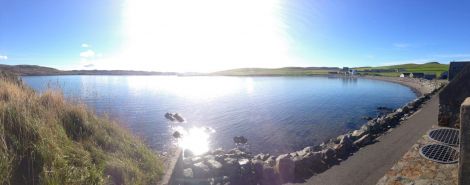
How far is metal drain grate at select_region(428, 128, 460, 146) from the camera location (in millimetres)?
9227

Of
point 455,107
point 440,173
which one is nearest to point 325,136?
point 455,107

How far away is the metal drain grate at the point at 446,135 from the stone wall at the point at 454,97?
945 millimetres

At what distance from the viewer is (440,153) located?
8.34 m

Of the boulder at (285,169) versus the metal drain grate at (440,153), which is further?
the boulder at (285,169)

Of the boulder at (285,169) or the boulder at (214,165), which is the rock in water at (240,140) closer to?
the boulder at (285,169)

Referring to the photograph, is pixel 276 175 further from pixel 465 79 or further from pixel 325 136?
pixel 325 136

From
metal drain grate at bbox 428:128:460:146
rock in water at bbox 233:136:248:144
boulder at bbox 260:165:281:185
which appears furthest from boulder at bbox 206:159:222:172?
rock in water at bbox 233:136:248:144

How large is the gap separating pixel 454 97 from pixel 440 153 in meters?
4.32

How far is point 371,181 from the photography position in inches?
360

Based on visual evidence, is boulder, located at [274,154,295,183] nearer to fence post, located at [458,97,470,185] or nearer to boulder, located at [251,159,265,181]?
boulder, located at [251,159,265,181]

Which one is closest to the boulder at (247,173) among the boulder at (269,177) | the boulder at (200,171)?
the boulder at (269,177)

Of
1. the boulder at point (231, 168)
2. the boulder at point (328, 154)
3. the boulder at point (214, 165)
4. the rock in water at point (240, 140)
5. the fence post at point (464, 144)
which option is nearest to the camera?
the fence post at point (464, 144)

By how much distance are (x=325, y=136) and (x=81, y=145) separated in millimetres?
18623

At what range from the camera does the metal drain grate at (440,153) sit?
7878mm
